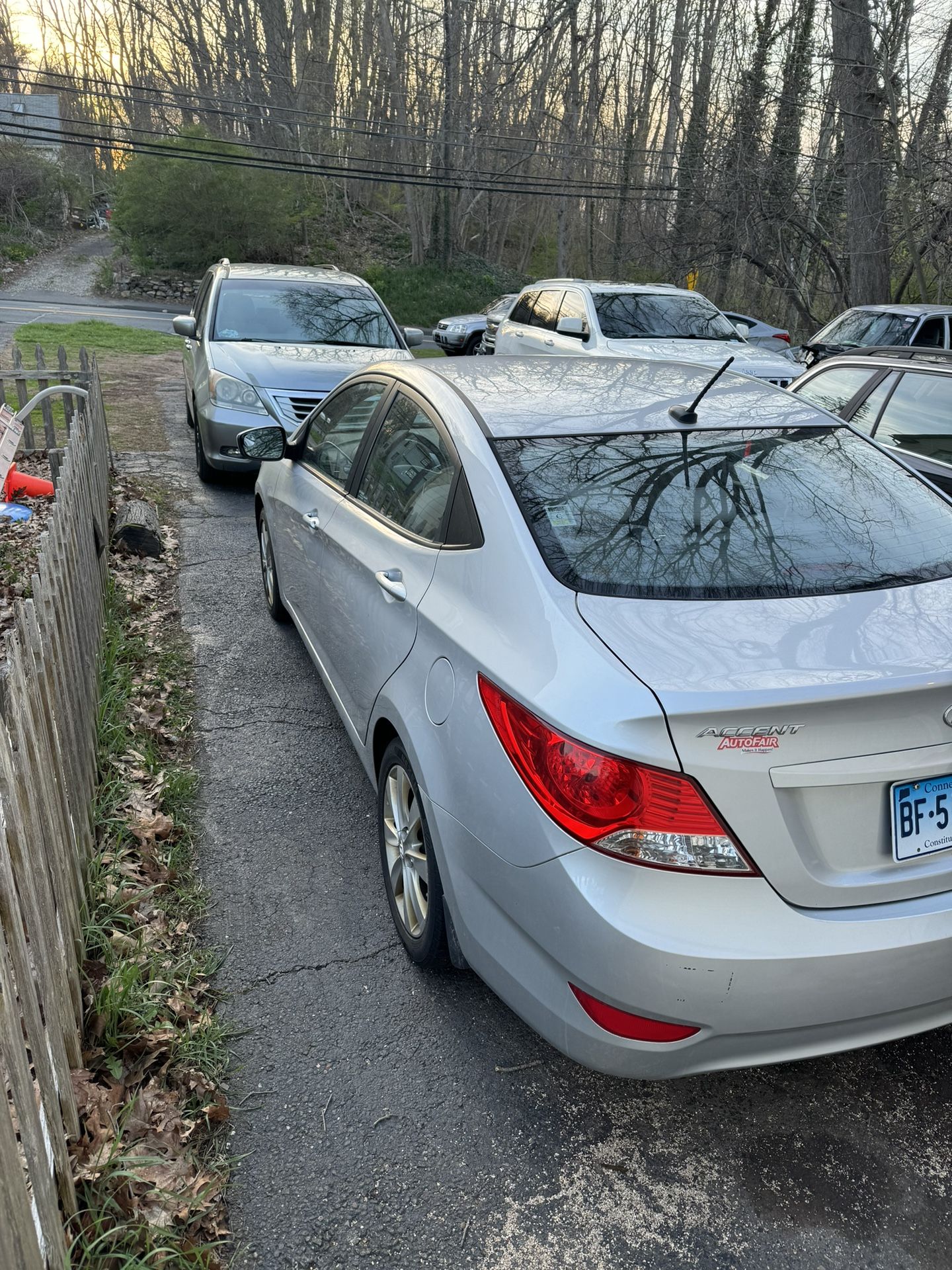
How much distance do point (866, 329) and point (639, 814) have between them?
11.9 m

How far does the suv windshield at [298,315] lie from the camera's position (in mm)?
8531

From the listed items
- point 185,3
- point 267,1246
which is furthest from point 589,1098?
point 185,3

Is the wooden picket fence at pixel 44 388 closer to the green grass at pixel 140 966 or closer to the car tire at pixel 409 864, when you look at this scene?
the green grass at pixel 140 966

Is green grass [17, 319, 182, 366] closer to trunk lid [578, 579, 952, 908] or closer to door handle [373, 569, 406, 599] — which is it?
door handle [373, 569, 406, 599]

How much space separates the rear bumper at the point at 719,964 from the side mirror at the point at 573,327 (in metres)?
8.82

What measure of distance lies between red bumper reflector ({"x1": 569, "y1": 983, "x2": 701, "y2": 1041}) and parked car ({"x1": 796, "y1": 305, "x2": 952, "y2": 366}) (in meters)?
10.3

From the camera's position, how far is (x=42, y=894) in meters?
2.24

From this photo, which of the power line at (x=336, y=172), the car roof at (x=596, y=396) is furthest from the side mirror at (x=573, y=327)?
the power line at (x=336, y=172)

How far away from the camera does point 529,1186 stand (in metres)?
2.25

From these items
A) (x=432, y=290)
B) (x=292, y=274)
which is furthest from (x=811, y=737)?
(x=432, y=290)

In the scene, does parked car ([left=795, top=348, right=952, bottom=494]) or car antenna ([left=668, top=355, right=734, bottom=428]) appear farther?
parked car ([left=795, top=348, right=952, bottom=494])

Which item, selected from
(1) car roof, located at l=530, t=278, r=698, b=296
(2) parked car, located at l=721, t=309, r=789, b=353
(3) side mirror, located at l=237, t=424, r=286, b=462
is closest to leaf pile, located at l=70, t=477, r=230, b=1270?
(3) side mirror, located at l=237, t=424, r=286, b=462

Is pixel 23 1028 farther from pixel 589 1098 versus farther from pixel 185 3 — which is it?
pixel 185 3

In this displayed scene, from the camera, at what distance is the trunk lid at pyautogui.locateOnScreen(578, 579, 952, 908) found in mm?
1935
